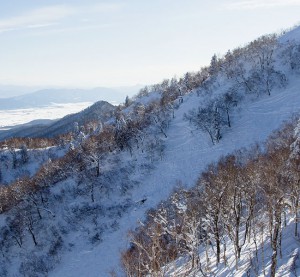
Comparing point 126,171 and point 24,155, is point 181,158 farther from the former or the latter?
point 24,155

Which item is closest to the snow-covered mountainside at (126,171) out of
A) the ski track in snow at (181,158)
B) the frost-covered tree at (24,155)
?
the ski track in snow at (181,158)

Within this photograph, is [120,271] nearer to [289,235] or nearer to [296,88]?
[289,235]

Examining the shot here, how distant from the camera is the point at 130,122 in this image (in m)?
110

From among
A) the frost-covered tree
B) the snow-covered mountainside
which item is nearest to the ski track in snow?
the snow-covered mountainside

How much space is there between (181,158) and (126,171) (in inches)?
532

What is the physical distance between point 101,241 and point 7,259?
18278mm

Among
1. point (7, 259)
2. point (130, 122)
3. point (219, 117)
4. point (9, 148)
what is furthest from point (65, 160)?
point (9, 148)

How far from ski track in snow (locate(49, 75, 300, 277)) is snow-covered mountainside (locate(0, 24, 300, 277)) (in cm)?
24

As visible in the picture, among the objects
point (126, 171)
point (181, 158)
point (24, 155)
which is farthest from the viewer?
point (24, 155)

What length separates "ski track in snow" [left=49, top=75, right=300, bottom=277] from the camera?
221 ft

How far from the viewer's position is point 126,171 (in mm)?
91375

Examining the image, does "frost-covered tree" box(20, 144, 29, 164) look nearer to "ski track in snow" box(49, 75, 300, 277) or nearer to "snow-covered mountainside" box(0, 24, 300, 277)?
"snow-covered mountainside" box(0, 24, 300, 277)

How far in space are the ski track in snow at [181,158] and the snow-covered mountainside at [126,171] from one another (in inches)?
9.6

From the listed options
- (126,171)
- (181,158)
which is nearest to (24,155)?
(126,171)
